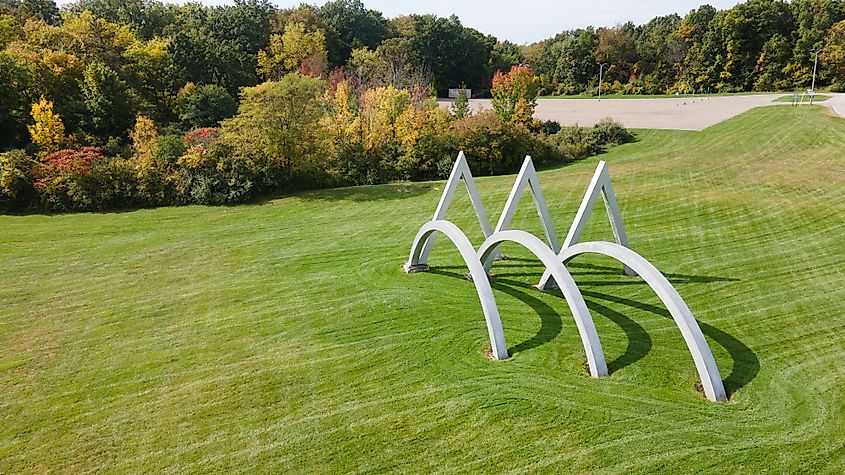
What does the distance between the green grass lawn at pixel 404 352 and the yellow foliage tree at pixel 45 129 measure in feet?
33.7

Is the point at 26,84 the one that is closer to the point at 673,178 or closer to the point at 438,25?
the point at 673,178

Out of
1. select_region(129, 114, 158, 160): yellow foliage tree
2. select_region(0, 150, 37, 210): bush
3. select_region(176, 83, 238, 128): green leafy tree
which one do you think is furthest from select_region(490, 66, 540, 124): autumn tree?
select_region(0, 150, 37, 210): bush

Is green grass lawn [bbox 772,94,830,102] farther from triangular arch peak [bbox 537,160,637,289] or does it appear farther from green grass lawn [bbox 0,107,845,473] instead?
triangular arch peak [bbox 537,160,637,289]

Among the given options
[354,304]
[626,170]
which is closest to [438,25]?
[626,170]

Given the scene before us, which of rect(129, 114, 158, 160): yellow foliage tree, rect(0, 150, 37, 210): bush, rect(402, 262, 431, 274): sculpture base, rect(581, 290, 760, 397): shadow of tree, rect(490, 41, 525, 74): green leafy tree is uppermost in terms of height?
rect(490, 41, 525, 74): green leafy tree

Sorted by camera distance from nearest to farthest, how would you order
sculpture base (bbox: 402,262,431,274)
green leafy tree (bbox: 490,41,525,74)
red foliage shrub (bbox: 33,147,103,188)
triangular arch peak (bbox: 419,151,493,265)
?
triangular arch peak (bbox: 419,151,493,265), sculpture base (bbox: 402,262,431,274), red foliage shrub (bbox: 33,147,103,188), green leafy tree (bbox: 490,41,525,74)

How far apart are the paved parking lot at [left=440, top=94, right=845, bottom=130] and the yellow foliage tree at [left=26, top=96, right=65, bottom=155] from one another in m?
30.2

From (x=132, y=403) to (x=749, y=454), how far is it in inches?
411

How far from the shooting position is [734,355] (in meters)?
10.9

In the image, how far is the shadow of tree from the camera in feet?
32.3

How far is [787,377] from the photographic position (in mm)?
9992

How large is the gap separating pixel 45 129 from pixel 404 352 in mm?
29065

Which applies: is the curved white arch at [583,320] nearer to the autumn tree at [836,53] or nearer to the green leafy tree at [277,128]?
the green leafy tree at [277,128]

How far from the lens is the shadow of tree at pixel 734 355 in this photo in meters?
9.85
